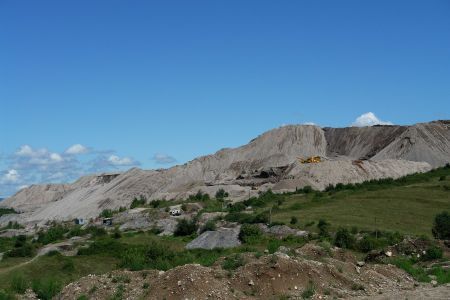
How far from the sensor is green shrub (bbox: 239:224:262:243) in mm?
44850

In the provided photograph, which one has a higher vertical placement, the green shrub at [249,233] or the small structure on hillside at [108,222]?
the small structure on hillside at [108,222]

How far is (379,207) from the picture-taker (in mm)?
55469

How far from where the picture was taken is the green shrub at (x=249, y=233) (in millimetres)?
44850

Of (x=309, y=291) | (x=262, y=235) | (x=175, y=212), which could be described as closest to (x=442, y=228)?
(x=262, y=235)

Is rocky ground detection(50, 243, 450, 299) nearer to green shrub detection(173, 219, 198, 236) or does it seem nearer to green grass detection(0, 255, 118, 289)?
green grass detection(0, 255, 118, 289)

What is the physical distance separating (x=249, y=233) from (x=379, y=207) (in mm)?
15153

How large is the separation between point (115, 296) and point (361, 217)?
35.9 m

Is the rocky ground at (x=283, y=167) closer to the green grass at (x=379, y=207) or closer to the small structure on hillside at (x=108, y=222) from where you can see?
the small structure on hillside at (x=108, y=222)

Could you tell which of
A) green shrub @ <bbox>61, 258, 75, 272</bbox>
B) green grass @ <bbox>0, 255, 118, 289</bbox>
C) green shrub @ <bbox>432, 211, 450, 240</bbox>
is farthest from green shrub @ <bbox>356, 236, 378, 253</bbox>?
green shrub @ <bbox>61, 258, 75, 272</bbox>

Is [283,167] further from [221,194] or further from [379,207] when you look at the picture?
[379,207]

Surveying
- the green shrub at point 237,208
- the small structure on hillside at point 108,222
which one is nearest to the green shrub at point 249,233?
the green shrub at point 237,208

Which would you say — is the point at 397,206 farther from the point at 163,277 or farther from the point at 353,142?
the point at 353,142

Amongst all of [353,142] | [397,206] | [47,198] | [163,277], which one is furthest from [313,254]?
[47,198]

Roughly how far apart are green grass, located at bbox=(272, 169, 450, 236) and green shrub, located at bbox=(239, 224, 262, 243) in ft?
17.3
